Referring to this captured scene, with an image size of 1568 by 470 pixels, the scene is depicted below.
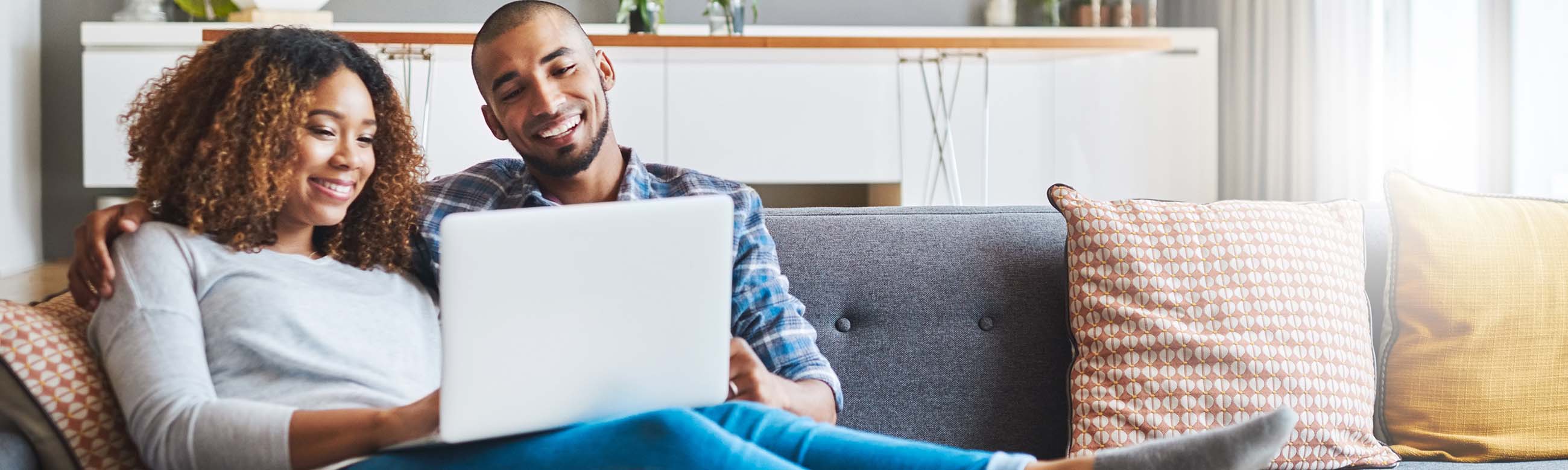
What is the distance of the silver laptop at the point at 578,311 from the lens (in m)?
0.93

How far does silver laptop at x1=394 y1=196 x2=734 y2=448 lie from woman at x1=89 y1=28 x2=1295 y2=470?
45 millimetres

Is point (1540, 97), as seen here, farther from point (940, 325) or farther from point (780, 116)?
point (940, 325)

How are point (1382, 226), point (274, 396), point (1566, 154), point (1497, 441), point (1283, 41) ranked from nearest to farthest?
point (274, 396) < point (1497, 441) < point (1382, 226) < point (1566, 154) < point (1283, 41)

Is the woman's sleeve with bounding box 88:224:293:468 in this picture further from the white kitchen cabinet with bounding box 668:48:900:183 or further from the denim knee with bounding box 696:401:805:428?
the white kitchen cabinet with bounding box 668:48:900:183

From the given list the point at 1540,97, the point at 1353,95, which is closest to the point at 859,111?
the point at 1353,95

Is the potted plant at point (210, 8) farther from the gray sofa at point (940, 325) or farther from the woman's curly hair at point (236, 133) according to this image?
the gray sofa at point (940, 325)

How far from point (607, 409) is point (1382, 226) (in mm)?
1221

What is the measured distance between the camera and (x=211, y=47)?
1262mm

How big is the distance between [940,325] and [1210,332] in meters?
0.33

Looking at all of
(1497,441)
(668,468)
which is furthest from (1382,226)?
(668,468)

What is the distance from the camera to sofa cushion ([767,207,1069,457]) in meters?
1.53

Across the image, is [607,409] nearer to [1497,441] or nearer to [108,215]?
[108,215]

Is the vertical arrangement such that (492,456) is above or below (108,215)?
below

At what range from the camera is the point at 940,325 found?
154cm
